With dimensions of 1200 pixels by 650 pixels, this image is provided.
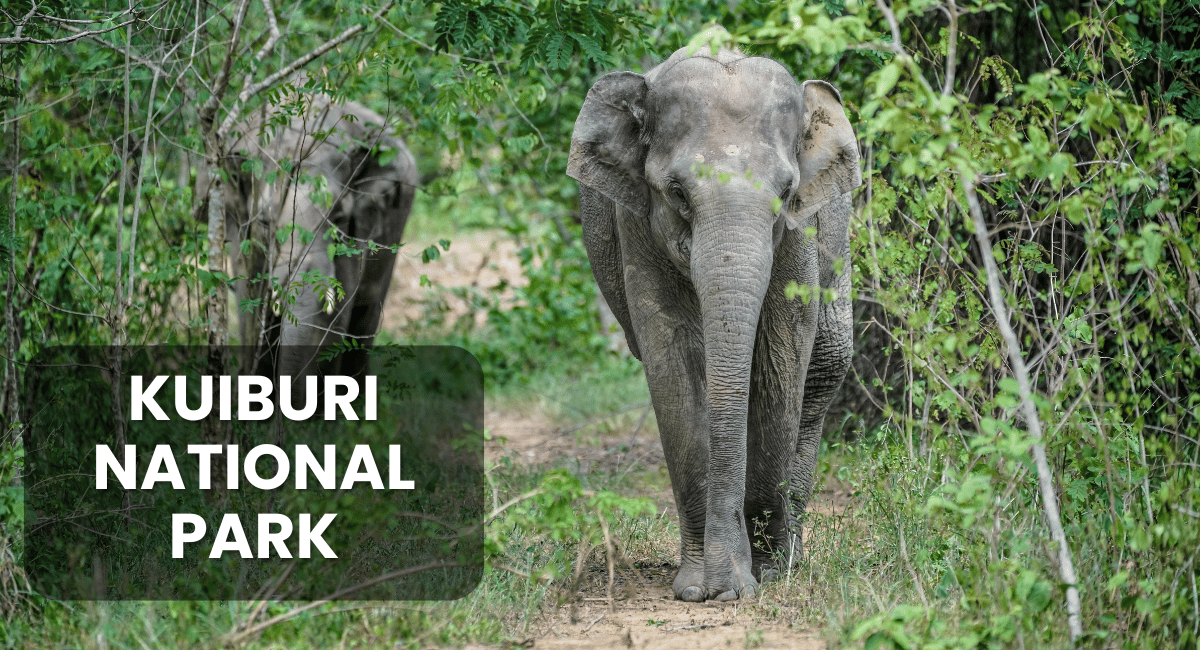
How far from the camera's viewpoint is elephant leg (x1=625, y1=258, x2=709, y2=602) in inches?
215

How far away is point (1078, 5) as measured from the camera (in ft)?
25.3

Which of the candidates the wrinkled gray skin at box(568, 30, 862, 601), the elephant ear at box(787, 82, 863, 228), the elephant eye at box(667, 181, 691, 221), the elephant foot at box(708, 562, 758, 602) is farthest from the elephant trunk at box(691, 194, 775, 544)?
the elephant ear at box(787, 82, 863, 228)

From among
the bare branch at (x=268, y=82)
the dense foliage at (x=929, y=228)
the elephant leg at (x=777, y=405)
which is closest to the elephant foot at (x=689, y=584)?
the elephant leg at (x=777, y=405)

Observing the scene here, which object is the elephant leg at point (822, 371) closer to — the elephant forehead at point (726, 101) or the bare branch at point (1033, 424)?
the elephant forehead at point (726, 101)

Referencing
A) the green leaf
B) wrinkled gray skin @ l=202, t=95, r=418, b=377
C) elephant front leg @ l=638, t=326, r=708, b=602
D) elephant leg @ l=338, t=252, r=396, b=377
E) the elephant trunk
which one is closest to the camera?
the green leaf

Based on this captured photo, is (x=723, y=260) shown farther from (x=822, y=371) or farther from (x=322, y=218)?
(x=322, y=218)

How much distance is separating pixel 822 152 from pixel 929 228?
99.0 inches

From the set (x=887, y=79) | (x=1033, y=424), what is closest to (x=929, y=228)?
(x=1033, y=424)

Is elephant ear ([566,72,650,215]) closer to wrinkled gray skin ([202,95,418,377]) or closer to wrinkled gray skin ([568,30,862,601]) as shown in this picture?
wrinkled gray skin ([568,30,862,601])

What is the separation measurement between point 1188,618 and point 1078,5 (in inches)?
191

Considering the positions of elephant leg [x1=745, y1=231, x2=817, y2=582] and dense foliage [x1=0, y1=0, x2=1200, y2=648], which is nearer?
dense foliage [x1=0, y1=0, x2=1200, y2=648]

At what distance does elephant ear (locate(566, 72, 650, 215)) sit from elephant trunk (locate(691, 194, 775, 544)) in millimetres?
586

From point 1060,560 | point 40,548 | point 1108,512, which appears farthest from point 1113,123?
point 40,548

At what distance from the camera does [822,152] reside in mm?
5523
